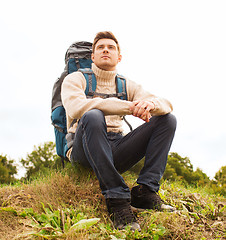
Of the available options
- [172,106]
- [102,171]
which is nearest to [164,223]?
[102,171]

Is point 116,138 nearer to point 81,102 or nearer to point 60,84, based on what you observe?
point 81,102

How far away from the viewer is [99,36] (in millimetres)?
4094

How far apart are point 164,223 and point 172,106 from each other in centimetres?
136

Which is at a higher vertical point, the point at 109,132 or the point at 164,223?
the point at 109,132

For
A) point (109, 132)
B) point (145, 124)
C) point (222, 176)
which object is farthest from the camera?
point (222, 176)

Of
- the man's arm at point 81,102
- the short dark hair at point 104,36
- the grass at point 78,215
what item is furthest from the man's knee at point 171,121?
the short dark hair at point 104,36

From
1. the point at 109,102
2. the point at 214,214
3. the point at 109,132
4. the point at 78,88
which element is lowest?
the point at 214,214

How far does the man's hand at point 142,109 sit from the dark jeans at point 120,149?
261mm

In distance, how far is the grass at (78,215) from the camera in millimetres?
2746

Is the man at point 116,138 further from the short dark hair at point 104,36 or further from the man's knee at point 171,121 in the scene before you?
the short dark hair at point 104,36

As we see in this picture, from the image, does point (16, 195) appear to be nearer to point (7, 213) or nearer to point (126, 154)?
point (7, 213)

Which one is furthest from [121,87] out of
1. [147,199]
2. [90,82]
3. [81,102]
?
[147,199]

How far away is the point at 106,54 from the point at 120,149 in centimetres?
133

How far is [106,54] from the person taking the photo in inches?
157
